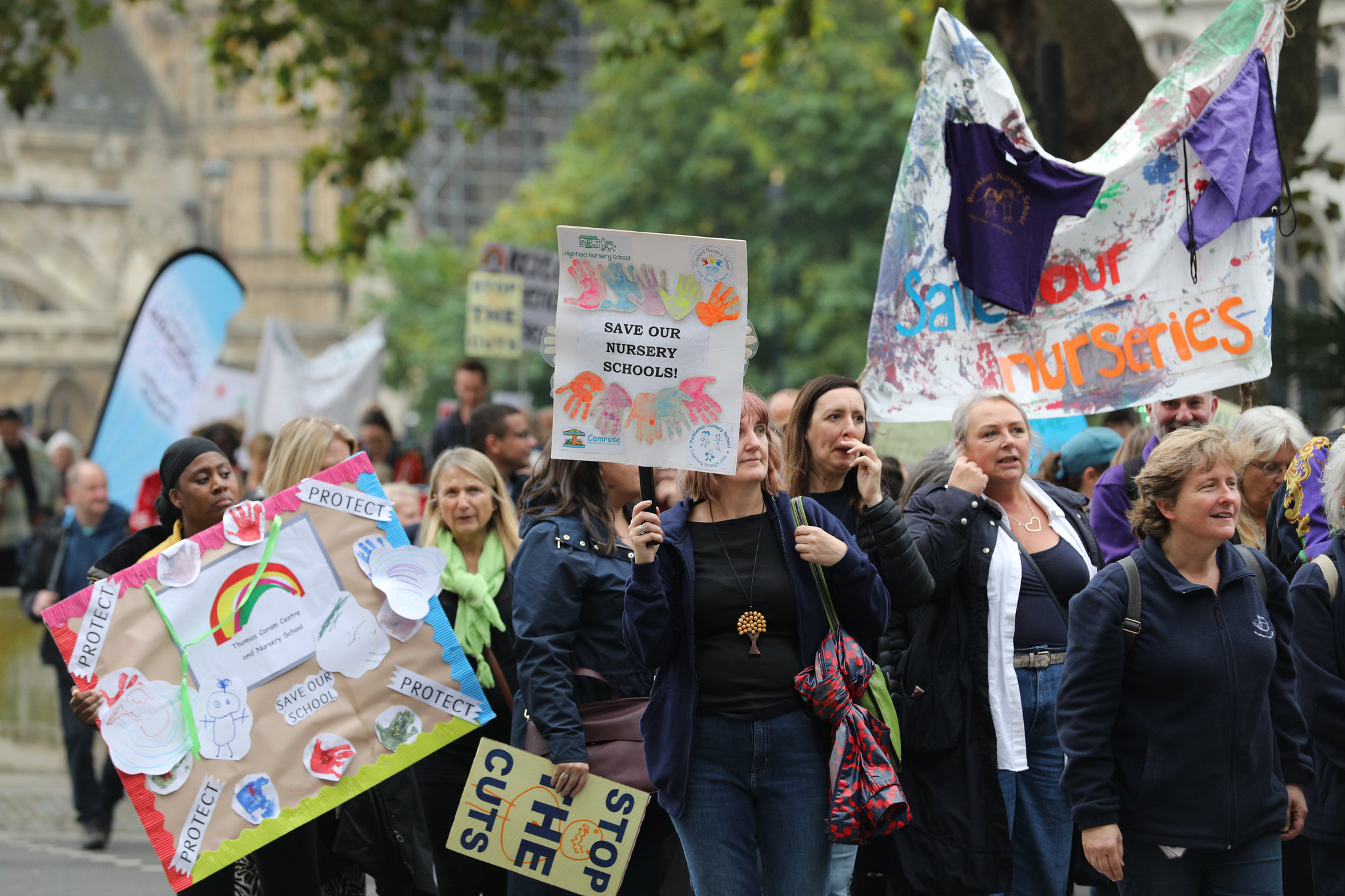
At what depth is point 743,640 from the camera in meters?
4.43

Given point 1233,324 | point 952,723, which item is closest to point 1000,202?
point 1233,324

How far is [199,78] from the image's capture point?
60.3m

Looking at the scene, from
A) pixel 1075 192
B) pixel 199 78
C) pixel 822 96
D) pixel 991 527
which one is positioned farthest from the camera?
pixel 199 78

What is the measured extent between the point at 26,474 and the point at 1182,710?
38.6 feet

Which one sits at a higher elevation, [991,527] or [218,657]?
[991,527]

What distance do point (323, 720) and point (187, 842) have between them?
569 mm

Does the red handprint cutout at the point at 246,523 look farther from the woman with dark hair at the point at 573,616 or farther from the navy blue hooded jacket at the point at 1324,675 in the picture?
the navy blue hooded jacket at the point at 1324,675

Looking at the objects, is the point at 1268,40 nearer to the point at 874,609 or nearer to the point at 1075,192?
the point at 1075,192

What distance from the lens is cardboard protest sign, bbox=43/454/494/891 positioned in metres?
5.11

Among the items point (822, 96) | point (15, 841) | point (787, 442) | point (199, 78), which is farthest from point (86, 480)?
point (199, 78)

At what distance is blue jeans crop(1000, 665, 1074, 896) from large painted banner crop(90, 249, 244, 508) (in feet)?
23.4

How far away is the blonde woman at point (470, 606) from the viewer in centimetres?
574

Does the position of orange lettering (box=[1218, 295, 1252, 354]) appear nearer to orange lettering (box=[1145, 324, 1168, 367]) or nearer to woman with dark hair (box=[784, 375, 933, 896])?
orange lettering (box=[1145, 324, 1168, 367])

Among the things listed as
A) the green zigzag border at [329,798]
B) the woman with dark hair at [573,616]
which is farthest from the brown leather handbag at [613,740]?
the green zigzag border at [329,798]
